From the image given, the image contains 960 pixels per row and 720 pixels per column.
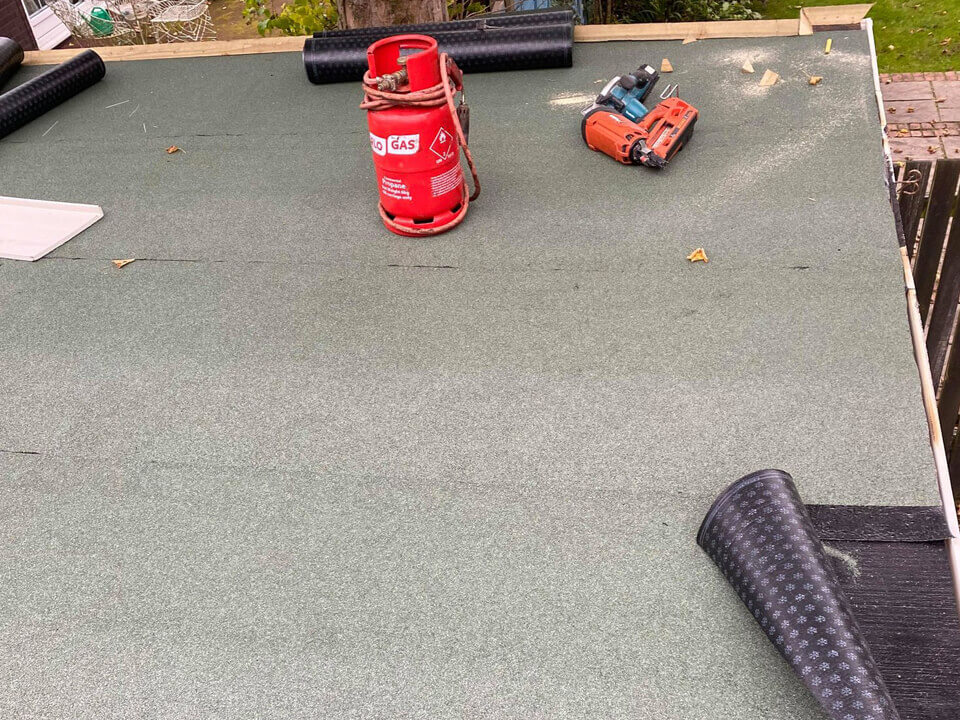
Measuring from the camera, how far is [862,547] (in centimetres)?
199

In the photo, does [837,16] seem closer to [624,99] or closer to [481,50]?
[624,99]

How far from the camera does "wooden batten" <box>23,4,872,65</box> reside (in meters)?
4.66

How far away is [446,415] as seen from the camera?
2604 millimetres

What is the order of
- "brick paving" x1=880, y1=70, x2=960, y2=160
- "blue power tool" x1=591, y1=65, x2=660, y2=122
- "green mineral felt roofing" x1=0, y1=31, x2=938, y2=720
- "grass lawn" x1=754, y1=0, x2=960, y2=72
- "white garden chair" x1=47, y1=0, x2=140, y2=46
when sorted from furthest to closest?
"white garden chair" x1=47, y1=0, x2=140, y2=46 → "grass lawn" x1=754, y1=0, x2=960, y2=72 → "brick paving" x1=880, y1=70, x2=960, y2=160 → "blue power tool" x1=591, y1=65, x2=660, y2=122 → "green mineral felt roofing" x1=0, y1=31, x2=938, y2=720

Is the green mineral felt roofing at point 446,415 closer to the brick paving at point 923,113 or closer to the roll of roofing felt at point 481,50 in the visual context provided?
the roll of roofing felt at point 481,50

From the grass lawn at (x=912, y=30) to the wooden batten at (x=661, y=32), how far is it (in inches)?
126

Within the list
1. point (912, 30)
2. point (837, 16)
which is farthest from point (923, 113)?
point (837, 16)

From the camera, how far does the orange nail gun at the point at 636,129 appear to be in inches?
146

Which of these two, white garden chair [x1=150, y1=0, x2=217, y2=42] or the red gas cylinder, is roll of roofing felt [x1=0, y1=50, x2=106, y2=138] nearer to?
the red gas cylinder

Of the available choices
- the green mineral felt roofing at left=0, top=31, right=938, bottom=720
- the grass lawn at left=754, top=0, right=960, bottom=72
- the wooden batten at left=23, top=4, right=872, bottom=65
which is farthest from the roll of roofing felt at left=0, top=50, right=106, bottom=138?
the grass lawn at left=754, top=0, right=960, bottom=72

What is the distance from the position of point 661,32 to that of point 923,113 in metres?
3.02

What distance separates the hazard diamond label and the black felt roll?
1.84m

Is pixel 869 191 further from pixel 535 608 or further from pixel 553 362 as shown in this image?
pixel 535 608

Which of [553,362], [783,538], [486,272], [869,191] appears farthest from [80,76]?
[783,538]
